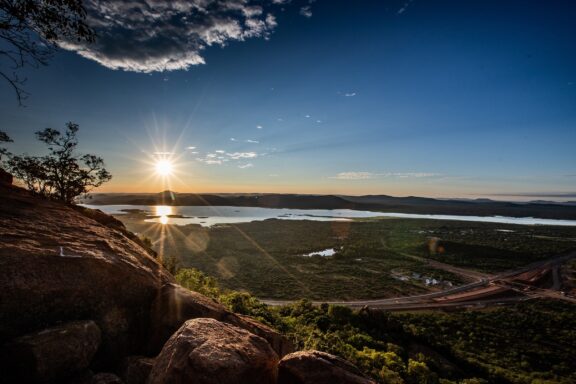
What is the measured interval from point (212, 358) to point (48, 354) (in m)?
4.15

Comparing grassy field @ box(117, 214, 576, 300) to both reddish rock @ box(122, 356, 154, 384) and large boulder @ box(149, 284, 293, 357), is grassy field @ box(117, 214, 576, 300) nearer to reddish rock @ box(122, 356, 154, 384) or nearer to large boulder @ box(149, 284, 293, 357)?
large boulder @ box(149, 284, 293, 357)

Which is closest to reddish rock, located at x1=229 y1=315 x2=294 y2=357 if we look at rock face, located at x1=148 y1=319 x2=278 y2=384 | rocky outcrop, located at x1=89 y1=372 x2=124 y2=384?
rock face, located at x1=148 y1=319 x2=278 y2=384

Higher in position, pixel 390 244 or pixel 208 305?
pixel 208 305

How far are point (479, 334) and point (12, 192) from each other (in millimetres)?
68912

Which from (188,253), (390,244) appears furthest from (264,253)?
(390,244)

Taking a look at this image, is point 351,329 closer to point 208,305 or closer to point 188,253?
point 208,305

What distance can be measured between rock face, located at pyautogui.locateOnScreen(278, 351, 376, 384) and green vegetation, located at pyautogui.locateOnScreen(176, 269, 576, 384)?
21707mm

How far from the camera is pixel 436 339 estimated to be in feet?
151

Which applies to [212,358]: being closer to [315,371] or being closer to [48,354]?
[315,371]

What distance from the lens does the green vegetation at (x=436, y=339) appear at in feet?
105

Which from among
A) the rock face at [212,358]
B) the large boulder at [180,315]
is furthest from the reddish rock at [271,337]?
the rock face at [212,358]

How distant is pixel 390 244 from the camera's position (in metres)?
154

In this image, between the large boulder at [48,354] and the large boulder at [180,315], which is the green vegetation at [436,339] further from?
the large boulder at [48,354]

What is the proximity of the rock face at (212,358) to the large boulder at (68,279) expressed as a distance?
2.95 m
